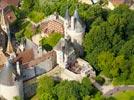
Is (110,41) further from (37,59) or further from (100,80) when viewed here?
(37,59)

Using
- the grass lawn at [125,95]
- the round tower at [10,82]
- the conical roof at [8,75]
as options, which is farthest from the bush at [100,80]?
the conical roof at [8,75]

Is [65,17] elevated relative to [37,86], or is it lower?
elevated

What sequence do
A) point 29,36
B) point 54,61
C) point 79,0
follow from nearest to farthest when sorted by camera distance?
point 54,61
point 29,36
point 79,0

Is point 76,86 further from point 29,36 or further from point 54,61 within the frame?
point 29,36

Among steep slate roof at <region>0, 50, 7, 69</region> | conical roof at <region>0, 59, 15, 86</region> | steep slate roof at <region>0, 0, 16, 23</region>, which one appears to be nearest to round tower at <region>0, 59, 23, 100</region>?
conical roof at <region>0, 59, 15, 86</region>

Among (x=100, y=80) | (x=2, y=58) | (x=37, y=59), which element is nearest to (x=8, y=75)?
(x=2, y=58)

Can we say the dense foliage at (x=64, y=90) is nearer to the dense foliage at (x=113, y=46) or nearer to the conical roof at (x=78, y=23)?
the dense foliage at (x=113, y=46)

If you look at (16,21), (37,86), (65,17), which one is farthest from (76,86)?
(16,21)
